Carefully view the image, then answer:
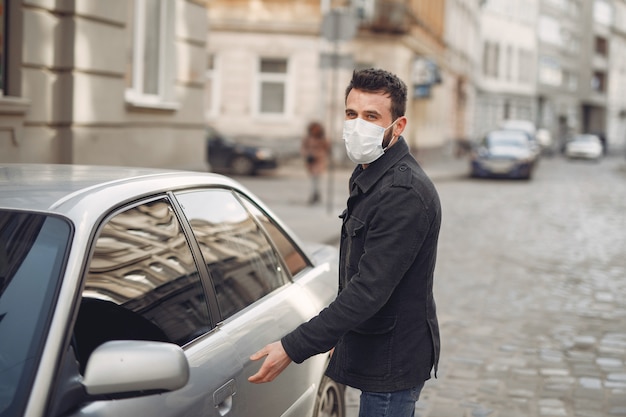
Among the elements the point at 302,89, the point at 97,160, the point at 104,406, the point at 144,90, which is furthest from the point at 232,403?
the point at 302,89

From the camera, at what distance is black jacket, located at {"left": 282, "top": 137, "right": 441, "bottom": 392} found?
9.53 feet

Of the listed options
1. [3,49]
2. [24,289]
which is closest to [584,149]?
[3,49]

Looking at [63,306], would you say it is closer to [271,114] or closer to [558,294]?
[558,294]

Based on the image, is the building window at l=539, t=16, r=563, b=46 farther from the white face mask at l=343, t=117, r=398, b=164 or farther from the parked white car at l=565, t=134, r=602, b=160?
the white face mask at l=343, t=117, r=398, b=164

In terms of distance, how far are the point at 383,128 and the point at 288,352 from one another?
2.62 feet

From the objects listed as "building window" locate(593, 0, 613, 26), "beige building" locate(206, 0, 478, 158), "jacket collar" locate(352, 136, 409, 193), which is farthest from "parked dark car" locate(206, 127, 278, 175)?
"building window" locate(593, 0, 613, 26)

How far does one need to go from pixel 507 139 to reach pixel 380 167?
2987 centimetres

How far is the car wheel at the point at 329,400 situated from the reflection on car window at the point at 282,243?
528mm

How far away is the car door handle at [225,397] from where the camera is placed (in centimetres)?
287

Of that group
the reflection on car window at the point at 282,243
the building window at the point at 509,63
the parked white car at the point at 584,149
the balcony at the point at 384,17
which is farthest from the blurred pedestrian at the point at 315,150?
the building window at the point at 509,63

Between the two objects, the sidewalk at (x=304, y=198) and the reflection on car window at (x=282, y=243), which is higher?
the reflection on car window at (x=282, y=243)

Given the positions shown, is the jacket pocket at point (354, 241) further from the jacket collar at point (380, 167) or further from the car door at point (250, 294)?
the car door at point (250, 294)

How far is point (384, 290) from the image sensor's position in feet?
9.52

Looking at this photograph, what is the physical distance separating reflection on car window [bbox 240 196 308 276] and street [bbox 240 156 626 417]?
148 centimetres
